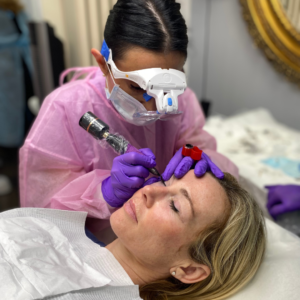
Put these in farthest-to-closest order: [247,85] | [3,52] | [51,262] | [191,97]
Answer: [247,85] < [3,52] < [191,97] < [51,262]

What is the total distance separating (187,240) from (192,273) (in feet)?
0.43

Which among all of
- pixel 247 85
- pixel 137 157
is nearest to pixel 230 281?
pixel 137 157

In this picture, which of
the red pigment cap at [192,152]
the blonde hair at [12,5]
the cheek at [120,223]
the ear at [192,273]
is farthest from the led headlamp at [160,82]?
the blonde hair at [12,5]

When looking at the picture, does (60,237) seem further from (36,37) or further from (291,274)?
(36,37)

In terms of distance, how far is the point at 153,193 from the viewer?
36.7 inches

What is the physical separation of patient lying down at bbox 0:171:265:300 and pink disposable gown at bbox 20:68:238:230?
185 mm

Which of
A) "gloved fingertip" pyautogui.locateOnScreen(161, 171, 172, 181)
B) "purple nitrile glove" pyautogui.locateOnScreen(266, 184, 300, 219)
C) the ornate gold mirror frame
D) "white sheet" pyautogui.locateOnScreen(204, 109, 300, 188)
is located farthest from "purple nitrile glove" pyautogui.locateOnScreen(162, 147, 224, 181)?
the ornate gold mirror frame

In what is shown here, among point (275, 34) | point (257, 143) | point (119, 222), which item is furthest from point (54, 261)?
point (275, 34)

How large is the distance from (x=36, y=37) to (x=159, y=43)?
1266mm

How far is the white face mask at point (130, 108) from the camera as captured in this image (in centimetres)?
102

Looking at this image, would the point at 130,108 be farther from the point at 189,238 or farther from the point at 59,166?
the point at 189,238

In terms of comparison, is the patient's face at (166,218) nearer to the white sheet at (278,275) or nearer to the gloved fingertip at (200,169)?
the gloved fingertip at (200,169)

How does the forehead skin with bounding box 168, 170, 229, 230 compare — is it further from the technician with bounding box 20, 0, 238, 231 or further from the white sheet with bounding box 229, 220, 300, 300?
the white sheet with bounding box 229, 220, 300, 300

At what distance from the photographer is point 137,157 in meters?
0.95
